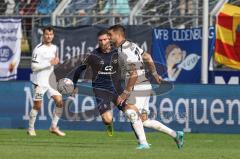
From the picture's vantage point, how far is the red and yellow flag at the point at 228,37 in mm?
26000

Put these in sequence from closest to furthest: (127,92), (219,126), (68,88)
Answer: (127,92) < (68,88) < (219,126)

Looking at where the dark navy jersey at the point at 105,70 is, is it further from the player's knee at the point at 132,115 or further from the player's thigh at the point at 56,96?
the player's thigh at the point at 56,96

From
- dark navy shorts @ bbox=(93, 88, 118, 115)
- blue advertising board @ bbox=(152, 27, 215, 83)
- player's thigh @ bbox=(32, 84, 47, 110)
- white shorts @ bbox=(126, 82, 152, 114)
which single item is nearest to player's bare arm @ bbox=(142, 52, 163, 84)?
white shorts @ bbox=(126, 82, 152, 114)

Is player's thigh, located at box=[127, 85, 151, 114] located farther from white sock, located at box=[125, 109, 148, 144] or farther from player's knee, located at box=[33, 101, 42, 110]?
player's knee, located at box=[33, 101, 42, 110]

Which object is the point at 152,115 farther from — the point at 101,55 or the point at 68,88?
the point at 101,55

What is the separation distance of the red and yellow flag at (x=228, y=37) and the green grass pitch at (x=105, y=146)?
586cm

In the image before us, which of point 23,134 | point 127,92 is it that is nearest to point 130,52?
point 127,92

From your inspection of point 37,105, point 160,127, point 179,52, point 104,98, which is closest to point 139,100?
point 160,127

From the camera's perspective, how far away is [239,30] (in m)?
26.1

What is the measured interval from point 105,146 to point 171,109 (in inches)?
200

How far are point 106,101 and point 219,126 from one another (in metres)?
4.61

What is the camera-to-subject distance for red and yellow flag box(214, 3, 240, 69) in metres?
26.0

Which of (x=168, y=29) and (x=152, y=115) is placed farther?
(x=168, y=29)

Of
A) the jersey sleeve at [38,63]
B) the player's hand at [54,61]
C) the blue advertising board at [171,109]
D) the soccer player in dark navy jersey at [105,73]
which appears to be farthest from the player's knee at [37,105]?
the soccer player in dark navy jersey at [105,73]
